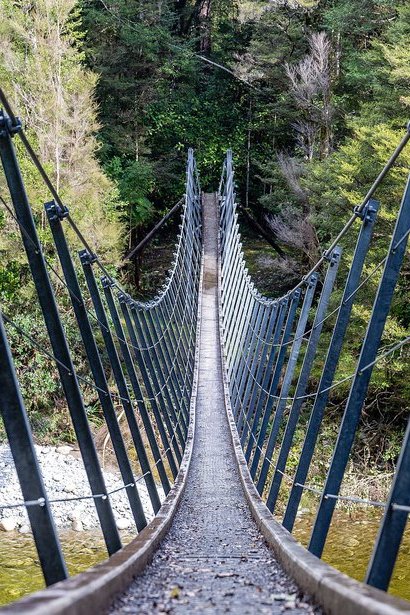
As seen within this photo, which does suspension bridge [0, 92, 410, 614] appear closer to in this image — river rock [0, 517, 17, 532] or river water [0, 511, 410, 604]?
river water [0, 511, 410, 604]

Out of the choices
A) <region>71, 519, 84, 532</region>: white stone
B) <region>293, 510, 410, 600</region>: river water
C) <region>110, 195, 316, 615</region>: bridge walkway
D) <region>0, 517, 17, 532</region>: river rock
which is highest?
<region>110, 195, 316, 615</region>: bridge walkway

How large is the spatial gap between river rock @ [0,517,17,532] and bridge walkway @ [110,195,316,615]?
2.76 metres

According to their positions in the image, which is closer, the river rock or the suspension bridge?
the suspension bridge

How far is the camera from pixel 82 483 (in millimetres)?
8508

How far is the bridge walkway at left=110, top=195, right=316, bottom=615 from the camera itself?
1568mm

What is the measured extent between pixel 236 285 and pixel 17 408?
6.90 m

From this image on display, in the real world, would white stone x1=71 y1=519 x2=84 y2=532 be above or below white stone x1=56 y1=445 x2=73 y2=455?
below

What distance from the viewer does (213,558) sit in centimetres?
251

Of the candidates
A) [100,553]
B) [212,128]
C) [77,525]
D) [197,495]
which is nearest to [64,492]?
[77,525]

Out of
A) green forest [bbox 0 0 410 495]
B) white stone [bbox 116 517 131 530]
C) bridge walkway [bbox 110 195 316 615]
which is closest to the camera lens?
bridge walkway [bbox 110 195 316 615]

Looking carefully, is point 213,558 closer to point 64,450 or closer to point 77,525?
point 77,525

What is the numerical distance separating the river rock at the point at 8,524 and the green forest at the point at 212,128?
205cm

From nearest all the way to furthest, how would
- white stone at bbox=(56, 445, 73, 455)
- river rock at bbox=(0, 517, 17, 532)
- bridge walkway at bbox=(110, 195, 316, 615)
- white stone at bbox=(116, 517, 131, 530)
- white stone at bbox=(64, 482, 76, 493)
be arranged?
bridge walkway at bbox=(110, 195, 316, 615)
river rock at bbox=(0, 517, 17, 532)
white stone at bbox=(116, 517, 131, 530)
white stone at bbox=(64, 482, 76, 493)
white stone at bbox=(56, 445, 73, 455)

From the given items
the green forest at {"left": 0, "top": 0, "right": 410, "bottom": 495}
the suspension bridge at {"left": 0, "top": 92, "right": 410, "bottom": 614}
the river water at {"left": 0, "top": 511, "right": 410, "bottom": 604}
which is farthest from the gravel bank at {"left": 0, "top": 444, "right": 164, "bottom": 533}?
the suspension bridge at {"left": 0, "top": 92, "right": 410, "bottom": 614}
